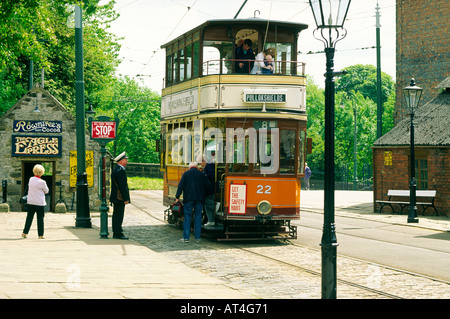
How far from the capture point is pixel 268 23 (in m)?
16.2

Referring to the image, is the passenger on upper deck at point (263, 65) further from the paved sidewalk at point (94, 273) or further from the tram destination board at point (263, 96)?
the paved sidewalk at point (94, 273)

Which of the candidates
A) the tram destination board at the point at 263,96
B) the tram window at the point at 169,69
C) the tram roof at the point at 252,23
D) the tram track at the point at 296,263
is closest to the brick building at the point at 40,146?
the tram window at the point at 169,69

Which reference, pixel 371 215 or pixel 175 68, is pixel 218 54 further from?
pixel 371 215

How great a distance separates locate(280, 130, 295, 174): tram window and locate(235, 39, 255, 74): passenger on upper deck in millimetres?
1800

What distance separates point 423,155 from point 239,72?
12897 mm

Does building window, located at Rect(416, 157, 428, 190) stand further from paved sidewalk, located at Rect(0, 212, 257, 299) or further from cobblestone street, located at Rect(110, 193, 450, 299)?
paved sidewalk, located at Rect(0, 212, 257, 299)

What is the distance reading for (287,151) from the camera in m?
16.1

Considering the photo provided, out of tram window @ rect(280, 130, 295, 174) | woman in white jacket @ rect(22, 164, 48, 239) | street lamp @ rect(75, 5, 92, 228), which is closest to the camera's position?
woman in white jacket @ rect(22, 164, 48, 239)

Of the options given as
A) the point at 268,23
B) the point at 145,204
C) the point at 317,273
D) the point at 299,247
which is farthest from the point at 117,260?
the point at 145,204

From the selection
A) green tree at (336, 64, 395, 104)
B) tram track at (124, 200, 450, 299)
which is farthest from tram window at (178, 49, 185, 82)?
green tree at (336, 64, 395, 104)

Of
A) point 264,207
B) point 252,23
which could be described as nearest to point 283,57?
point 252,23

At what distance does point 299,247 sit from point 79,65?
27.0 ft

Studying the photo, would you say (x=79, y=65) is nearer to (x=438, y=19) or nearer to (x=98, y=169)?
(x=98, y=169)

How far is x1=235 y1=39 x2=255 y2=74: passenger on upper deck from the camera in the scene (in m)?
16.7
